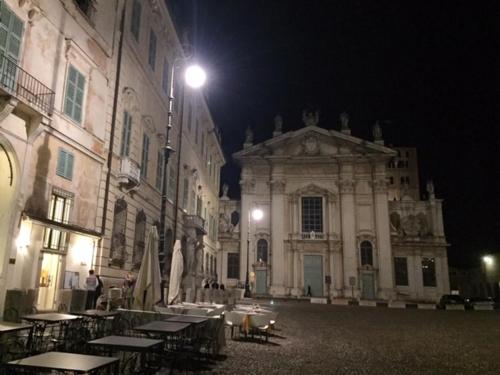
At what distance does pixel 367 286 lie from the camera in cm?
3966

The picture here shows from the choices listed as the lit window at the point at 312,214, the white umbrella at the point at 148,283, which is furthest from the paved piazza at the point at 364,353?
the lit window at the point at 312,214

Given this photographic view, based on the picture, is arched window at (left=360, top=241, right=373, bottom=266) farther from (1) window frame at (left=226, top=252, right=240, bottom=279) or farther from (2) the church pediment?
(1) window frame at (left=226, top=252, right=240, bottom=279)

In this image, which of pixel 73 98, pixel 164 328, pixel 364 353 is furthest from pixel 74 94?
pixel 364 353

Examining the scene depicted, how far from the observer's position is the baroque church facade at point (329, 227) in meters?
40.3

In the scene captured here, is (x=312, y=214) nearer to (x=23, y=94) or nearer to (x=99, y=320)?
(x=23, y=94)

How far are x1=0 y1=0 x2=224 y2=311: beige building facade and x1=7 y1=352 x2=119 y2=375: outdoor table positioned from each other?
7.42 m

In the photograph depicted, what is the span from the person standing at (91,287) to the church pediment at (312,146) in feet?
107

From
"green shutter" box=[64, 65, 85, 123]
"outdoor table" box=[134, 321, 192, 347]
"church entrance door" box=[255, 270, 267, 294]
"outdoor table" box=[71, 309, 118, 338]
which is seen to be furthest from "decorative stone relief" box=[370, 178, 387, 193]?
"outdoor table" box=[134, 321, 192, 347]

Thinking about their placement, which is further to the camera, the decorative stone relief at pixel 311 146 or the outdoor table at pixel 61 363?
the decorative stone relief at pixel 311 146

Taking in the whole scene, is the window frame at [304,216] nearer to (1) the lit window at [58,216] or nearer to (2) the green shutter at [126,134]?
(2) the green shutter at [126,134]

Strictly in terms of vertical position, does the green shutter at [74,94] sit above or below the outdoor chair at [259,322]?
above

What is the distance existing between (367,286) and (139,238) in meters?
27.8

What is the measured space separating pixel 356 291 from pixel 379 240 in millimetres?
5510

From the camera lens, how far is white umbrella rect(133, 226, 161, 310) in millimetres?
9555
